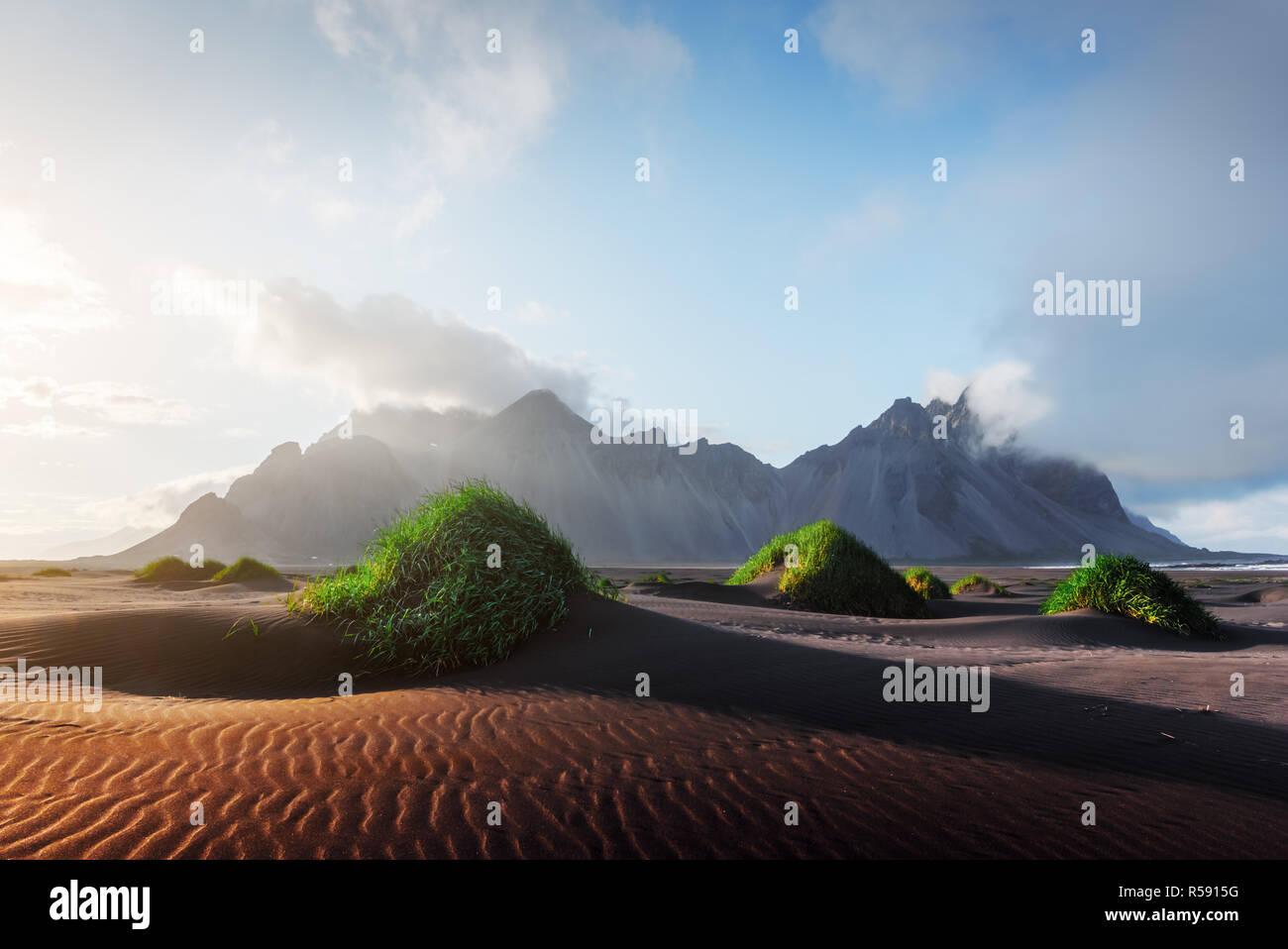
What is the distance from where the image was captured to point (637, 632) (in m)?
7.75

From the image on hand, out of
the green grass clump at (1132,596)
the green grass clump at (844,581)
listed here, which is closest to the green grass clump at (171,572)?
the green grass clump at (844,581)

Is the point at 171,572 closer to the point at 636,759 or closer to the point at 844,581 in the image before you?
the point at 844,581

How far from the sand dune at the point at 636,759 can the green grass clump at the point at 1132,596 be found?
5.58 metres

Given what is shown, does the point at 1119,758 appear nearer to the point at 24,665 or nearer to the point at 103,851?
the point at 103,851

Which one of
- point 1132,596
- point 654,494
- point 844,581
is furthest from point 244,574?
point 654,494

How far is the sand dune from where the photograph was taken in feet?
10.0

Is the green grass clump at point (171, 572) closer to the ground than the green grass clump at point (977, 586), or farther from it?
farther from it

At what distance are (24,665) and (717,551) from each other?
12456 cm

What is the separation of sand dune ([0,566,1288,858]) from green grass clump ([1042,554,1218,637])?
5.58 metres

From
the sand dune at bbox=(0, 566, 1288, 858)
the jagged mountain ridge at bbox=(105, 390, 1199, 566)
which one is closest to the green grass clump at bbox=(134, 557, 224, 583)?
the sand dune at bbox=(0, 566, 1288, 858)

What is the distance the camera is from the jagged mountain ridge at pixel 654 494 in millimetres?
104688

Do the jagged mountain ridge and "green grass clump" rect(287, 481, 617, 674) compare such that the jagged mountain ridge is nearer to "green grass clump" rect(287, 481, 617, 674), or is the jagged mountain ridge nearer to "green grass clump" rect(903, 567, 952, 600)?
"green grass clump" rect(903, 567, 952, 600)

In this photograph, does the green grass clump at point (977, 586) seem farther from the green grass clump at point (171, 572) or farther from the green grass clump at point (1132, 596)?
the green grass clump at point (171, 572)
